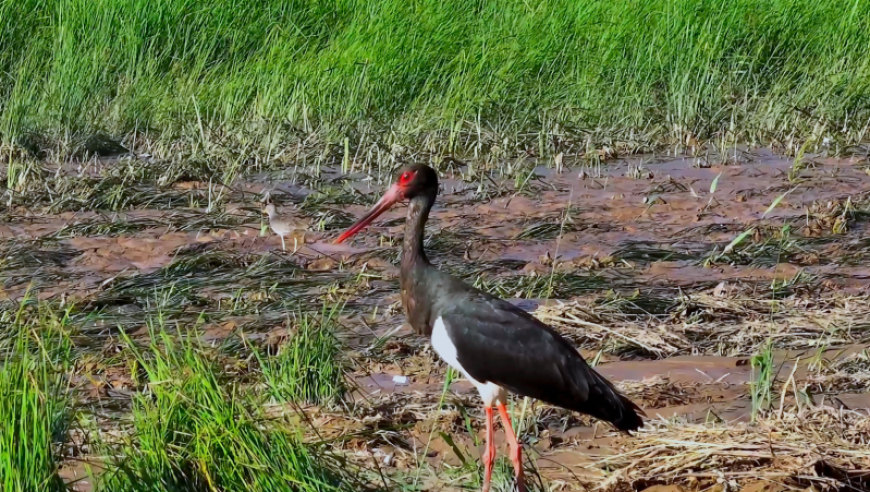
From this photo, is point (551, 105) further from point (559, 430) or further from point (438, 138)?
point (559, 430)

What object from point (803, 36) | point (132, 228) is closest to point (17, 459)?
point (132, 228)

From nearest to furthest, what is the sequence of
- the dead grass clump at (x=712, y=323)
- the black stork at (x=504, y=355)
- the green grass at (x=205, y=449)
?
the green grass at (x=205, y=449), the black stork at (x=504, y=355), the dead grass clump at (x=712, y=323)

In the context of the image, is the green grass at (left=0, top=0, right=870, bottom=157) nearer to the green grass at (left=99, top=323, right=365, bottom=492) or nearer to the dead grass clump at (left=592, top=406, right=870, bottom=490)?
the dead grass clump at (left=592, top=406, right=870, bottom=490)

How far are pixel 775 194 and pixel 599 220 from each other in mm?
1380

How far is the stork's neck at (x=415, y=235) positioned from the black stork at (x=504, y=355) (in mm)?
44

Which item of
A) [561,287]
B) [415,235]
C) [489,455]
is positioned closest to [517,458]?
[489,455]

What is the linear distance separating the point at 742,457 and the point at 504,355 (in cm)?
81

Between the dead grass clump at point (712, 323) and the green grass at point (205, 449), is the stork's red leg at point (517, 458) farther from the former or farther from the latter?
the dead grass clump at point (712, 323)

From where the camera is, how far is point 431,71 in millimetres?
10352

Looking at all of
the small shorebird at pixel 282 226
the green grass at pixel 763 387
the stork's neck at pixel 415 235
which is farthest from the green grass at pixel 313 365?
the small shorebird at pixel 282 226

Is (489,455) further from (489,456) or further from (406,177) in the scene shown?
(406,177)

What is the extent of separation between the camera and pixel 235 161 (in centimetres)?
883

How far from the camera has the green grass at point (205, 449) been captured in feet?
11.2

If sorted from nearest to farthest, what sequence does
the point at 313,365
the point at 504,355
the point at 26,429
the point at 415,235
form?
the point at 26,429 < the point at 504,355 < the point at 313,365 < the point at 415,235
